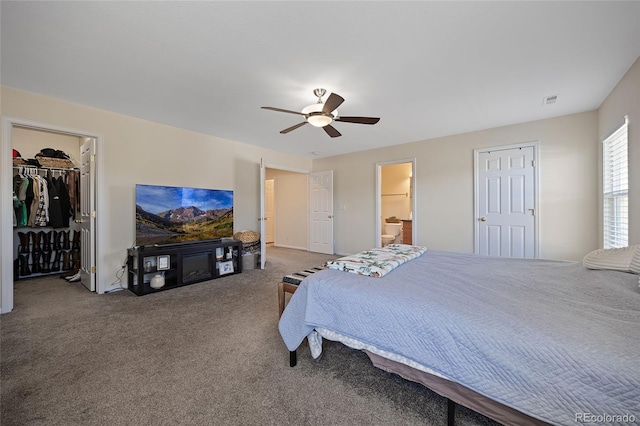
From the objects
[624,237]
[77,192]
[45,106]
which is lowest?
[624,237]

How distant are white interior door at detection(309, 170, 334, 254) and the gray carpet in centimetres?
338

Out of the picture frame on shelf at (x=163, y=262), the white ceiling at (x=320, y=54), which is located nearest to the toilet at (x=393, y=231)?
the white ceiling at (x=320, y=54)

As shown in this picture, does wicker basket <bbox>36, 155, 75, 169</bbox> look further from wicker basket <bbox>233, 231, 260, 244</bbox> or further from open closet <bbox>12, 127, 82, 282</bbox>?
wicker basket <bbox>233, 231, 260, 244</bbox>

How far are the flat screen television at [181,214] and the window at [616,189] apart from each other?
5.10 m

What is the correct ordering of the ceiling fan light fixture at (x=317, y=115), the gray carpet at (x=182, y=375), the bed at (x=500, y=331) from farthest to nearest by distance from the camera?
the ceiling fan light fixture at (x=317, y=115) < the gray carpet at (x=182, y=375) < the bed at (x=500, y=331)

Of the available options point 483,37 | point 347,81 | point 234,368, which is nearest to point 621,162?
point 483,37

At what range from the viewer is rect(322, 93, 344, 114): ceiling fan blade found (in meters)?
2.21

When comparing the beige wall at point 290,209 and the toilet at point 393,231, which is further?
the beige wall at point 290,209

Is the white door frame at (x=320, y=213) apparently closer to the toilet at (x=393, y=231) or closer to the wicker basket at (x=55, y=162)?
the toilet at (x=393, y=231)

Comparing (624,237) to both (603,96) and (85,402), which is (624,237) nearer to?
(603,96)

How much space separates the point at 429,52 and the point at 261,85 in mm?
1595

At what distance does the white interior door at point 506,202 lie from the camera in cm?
374

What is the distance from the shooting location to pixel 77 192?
4129 mm

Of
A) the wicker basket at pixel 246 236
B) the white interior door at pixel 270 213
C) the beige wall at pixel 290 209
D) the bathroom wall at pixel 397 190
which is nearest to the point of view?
the wicker basket at pixel 246 236
